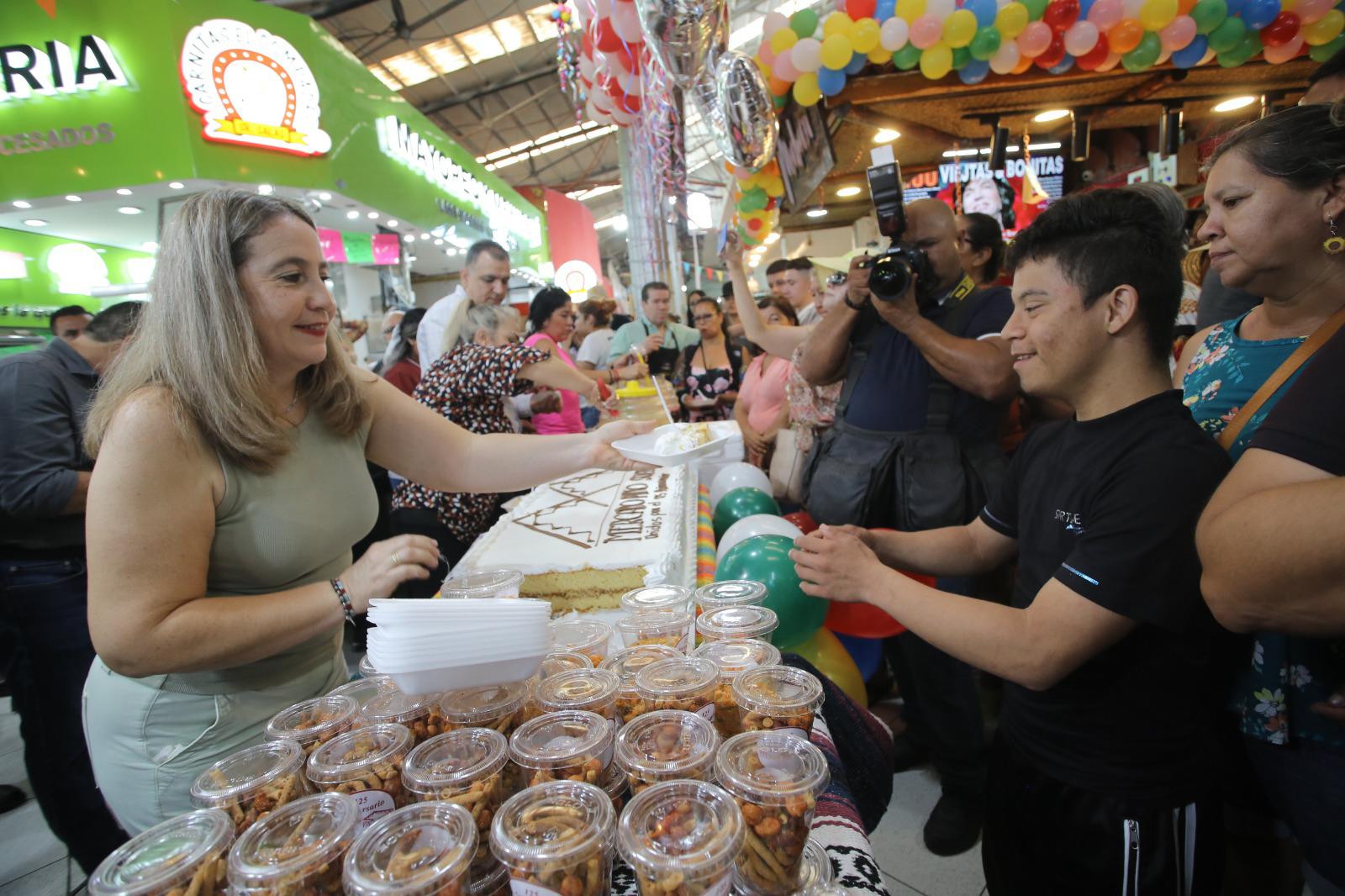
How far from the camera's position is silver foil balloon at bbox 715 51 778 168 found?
114 inches

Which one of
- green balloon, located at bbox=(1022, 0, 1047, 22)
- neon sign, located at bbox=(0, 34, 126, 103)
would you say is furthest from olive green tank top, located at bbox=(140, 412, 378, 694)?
neon sign, located at bbox=(0, 34, 126, 103)

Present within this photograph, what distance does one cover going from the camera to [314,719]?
0.97m

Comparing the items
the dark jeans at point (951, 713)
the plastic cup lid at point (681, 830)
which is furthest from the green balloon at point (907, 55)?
the plastic cup lid at point (681, 830)

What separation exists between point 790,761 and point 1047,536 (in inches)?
28.4

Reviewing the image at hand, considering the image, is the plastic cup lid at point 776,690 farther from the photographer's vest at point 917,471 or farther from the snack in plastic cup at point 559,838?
the photographer's vest at point 917,471

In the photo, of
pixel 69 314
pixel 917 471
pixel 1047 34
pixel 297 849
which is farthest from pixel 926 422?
pixel 69 314

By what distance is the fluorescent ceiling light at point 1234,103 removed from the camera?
4.48 metres

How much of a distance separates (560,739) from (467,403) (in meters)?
1.89

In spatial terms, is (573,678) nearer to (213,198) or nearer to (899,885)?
(213,198)

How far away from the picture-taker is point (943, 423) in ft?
6.48

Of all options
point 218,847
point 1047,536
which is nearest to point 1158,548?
point 1047,536

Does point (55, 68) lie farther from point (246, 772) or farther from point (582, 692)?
point (582, 692)

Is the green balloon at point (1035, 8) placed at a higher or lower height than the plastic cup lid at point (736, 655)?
higher

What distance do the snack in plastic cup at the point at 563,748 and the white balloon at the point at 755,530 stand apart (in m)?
1.32
